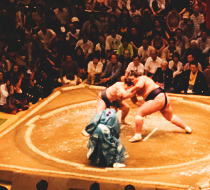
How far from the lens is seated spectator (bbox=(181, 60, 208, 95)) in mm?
6867

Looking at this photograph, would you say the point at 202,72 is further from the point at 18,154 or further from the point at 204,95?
the point at 18,154

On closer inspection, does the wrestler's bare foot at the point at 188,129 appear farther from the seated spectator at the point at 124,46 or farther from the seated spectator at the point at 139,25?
the seated spectator at the point at 139,25

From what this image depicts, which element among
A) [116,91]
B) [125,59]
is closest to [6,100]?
[125,59]

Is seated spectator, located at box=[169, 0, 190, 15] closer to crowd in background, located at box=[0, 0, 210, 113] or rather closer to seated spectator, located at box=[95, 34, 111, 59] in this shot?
crowd in background, located at box=[0, 0, 210, 113]

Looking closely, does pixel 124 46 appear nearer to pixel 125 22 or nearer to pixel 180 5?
pixel 125 22

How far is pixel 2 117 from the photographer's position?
672 cm

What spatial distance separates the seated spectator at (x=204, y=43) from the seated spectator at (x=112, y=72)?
1432mm

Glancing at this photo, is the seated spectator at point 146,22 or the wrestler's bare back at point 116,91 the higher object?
the seated spectator at point 146,22

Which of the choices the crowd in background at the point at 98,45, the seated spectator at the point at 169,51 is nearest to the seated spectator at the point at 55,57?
the crowd in background at the point at 98,45

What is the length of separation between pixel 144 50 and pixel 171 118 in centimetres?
242

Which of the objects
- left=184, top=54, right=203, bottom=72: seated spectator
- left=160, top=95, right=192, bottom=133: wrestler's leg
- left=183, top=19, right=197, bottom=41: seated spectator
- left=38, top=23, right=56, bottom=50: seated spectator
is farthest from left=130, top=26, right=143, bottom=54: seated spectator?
left=160, top=95, right=192, bottom=133: wrestler's leg

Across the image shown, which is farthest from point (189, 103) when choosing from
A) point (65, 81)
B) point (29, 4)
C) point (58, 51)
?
point (29, 4)

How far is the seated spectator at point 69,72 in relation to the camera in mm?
7521

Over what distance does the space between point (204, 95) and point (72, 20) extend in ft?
10.1
